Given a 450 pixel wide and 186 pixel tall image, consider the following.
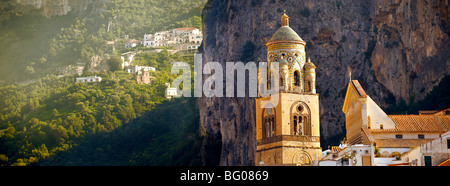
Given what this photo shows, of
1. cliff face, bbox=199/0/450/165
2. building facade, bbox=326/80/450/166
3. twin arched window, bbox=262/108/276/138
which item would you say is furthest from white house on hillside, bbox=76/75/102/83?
twin arched window, bbox=262/108/276/138

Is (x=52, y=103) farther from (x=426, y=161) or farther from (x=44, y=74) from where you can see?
(x=426, y=161)

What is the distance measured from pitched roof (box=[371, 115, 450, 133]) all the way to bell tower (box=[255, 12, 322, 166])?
3955 mm

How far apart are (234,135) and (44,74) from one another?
96124 mm

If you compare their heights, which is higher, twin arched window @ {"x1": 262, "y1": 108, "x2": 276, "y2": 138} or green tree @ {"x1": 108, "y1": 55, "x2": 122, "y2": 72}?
green tree @ {"x1": 108, "y1": 55, "x2": 122, "y2": 72}

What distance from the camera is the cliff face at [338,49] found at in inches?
3346

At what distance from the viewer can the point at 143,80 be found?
548ft

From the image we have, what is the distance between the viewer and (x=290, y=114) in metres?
52.6

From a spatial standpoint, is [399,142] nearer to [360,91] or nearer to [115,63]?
[360,91]

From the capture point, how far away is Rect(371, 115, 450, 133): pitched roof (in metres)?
53.0

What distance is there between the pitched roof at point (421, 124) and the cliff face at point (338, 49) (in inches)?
1117

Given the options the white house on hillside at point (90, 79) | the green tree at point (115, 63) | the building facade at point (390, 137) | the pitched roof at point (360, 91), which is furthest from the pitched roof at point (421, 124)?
the green tree at point (115, 63)

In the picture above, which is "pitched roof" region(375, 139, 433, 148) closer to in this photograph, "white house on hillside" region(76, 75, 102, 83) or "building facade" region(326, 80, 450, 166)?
"building facade" region(326, 80, 450, 166)

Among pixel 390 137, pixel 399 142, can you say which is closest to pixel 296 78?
pixel 390 137

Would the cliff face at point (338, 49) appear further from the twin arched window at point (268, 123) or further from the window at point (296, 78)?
the twin arched window at point (268, 123)
